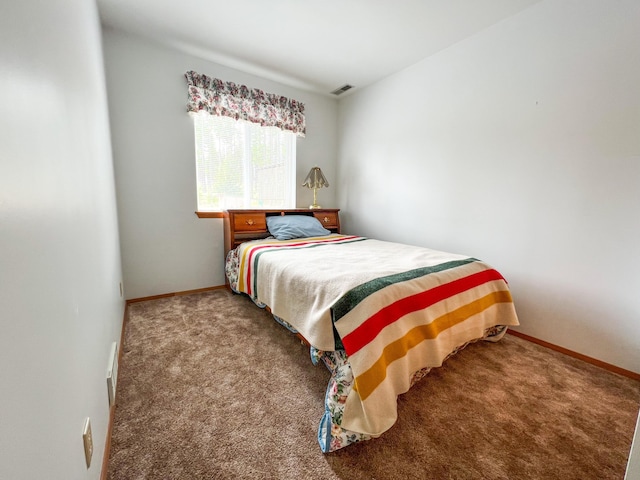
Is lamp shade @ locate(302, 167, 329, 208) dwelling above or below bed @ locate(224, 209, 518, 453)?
above

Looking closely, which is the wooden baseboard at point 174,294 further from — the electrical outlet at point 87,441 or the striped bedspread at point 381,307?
the electrical outlet at point 87,441

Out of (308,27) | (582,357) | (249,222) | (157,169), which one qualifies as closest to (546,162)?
(582,357)

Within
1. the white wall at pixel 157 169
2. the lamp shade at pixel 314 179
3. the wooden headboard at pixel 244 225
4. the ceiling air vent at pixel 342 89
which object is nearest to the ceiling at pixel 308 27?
the white wall at pixel 157 169

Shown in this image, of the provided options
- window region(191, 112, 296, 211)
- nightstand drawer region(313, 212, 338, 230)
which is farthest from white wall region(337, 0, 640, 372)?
window region(191, 112, 296, 211)

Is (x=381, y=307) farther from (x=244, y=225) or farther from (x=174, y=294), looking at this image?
(x=174, y=294)

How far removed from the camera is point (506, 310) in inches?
72.9

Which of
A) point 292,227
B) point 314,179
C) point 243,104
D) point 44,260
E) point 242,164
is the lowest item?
point 292,227

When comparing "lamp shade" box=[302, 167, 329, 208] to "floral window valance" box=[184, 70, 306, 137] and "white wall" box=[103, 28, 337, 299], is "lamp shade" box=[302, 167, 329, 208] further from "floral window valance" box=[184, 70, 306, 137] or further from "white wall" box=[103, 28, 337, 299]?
"white wall" box=[103, 28, 337, 299]

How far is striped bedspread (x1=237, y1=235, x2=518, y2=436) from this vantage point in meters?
1.12

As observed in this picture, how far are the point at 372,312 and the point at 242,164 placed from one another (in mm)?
2520

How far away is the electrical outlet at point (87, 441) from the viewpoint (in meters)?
0.77

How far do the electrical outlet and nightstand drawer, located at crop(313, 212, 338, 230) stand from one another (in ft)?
9.24

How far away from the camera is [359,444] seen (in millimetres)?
1153

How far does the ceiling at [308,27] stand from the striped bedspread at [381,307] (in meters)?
1.88
